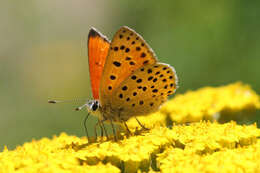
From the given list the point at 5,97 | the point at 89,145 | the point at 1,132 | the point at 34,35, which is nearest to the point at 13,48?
the point at 34,35

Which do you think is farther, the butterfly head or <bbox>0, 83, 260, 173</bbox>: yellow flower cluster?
the butterfly head

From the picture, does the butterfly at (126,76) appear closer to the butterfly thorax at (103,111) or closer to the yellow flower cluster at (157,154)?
the butterfly thorax at (103,111)

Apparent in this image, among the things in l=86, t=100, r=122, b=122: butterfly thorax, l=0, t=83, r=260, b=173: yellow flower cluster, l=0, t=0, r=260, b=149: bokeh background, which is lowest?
l=0, t=83, r=260, b=173: yellow flower cluster

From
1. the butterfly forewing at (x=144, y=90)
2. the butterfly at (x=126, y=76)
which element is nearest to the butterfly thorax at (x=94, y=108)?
the butterfly at (x=126, y=76)

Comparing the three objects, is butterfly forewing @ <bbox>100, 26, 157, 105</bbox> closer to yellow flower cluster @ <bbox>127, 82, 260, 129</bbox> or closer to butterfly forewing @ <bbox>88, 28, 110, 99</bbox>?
butterfly forewing @ <bbox>88, 28, 110, 99</bbox>

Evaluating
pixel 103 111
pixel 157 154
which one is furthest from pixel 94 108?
pixel 157 154

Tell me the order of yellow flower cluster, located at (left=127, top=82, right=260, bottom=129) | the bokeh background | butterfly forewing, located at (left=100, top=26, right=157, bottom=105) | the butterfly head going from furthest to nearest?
the bokeh background < yellow flower cluster, located at (left=127, top=82, right=260, bottom=129) < the butterfly head < butterfly forewing, located at (left=100, top=26, right=157, bottom=105)

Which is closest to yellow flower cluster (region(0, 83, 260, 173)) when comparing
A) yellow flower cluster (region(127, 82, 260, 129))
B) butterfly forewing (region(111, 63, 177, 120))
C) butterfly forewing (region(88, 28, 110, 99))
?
butterfly forewing (region(111, 63, 177, 120))
